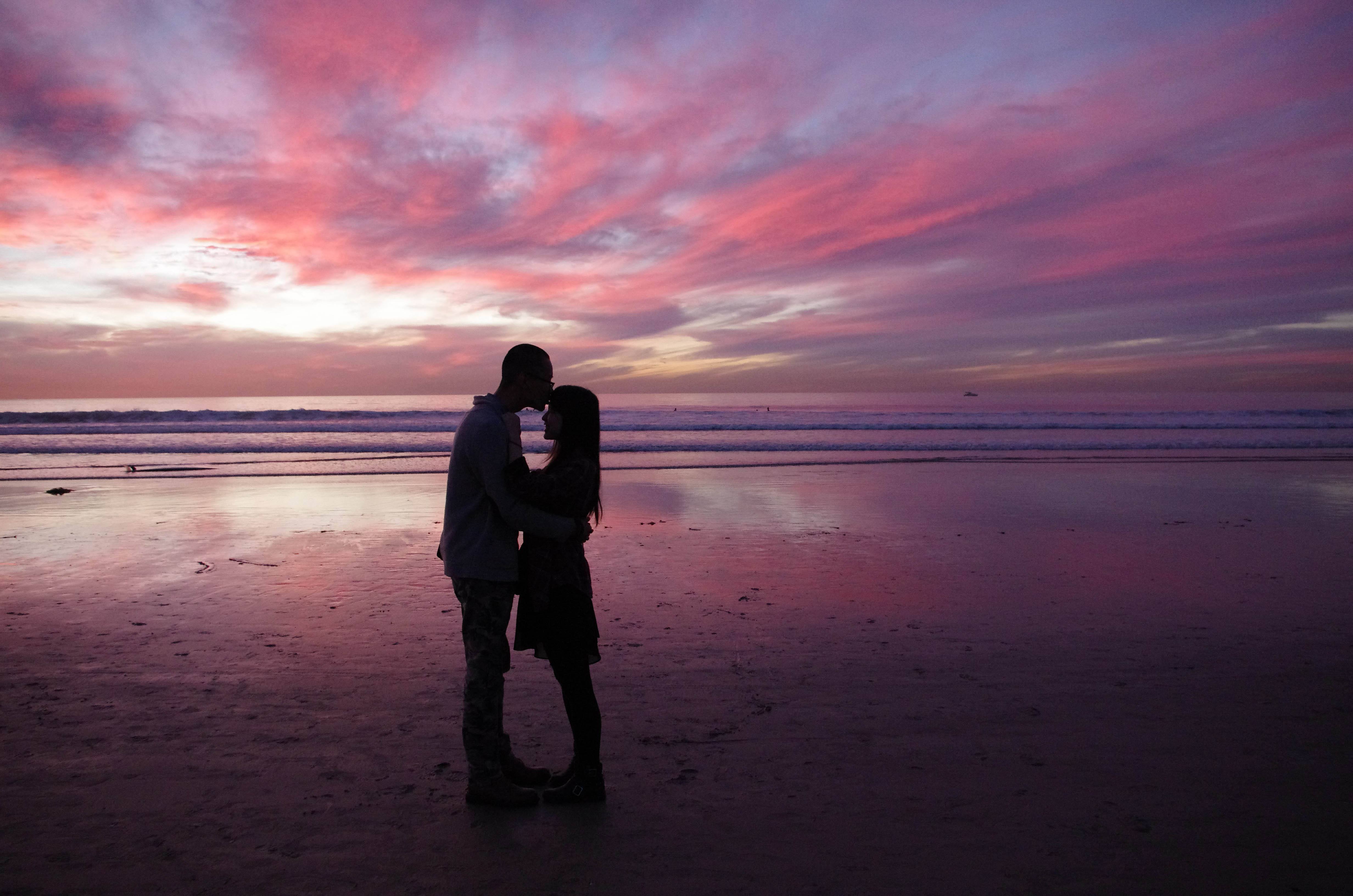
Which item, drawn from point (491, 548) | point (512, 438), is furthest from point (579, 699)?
point (512, 438)

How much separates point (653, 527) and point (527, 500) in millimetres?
7094

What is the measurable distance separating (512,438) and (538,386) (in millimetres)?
292

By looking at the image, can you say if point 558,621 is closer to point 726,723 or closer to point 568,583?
point 568,583

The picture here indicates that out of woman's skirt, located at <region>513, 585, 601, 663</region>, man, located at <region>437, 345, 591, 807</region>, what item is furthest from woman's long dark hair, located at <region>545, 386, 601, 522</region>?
woman's skirt, located at <region>513, 585, 601, 663</region>

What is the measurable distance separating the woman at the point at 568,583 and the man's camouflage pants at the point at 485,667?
0.36 ft

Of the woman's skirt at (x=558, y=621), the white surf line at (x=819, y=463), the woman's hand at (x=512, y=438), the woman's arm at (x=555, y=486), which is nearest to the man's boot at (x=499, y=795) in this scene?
the woman's skirt at (x=558, y=621)

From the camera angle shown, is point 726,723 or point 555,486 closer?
point 555,486

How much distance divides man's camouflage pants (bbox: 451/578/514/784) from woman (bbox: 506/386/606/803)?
110mm

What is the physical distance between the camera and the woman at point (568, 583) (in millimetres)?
3680

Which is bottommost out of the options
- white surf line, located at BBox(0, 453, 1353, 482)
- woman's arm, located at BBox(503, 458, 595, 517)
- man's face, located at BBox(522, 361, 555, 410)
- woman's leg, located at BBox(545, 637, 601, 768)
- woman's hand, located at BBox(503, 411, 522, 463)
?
woman's leg, located at BBox(545, 637, 601, 768)

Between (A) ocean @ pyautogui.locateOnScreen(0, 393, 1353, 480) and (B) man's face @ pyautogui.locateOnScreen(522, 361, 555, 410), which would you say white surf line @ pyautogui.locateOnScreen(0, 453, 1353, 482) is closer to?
(A) ocean @ pyautogui.locateOnScreen(0, 393, 1353, 480)

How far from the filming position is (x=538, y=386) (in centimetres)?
379

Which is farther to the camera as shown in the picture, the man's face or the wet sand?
the man's face

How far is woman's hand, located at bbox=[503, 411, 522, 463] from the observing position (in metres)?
3.69
